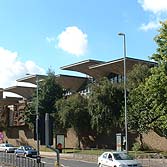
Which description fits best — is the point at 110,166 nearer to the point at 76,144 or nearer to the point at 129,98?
the point at 129,98

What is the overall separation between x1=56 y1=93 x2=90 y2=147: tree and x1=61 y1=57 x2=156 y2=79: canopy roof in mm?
7009

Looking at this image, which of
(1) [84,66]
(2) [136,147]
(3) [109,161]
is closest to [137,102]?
(2) [136,147]

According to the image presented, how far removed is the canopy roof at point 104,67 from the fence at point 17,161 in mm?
31454

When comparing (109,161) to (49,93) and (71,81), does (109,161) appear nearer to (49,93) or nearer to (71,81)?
(49,93)

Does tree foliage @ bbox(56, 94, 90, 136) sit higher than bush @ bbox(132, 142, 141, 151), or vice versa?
tree foliage @ bbox(56, 94, 90, 136)

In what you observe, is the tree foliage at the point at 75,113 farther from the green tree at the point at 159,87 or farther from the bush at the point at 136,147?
the green tree at the point at 159,87

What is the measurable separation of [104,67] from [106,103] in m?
15.9

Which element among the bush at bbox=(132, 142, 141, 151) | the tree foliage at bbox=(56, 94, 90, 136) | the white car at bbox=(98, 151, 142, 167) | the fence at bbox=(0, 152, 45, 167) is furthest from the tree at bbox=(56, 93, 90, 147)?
the white car at bbox=(98, 151, 142, 167)

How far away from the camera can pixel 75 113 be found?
197 ft

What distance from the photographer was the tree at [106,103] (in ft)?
174

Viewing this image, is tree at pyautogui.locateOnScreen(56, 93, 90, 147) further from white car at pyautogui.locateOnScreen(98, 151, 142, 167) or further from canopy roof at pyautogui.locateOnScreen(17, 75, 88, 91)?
white car at pyautogui.locateOnScreen(98, 151, 142, 167)

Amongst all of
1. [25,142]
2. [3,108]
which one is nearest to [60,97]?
[25,142]

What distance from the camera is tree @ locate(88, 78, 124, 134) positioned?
174ft

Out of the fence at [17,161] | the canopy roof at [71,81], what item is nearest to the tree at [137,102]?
the fence at [17,161]
